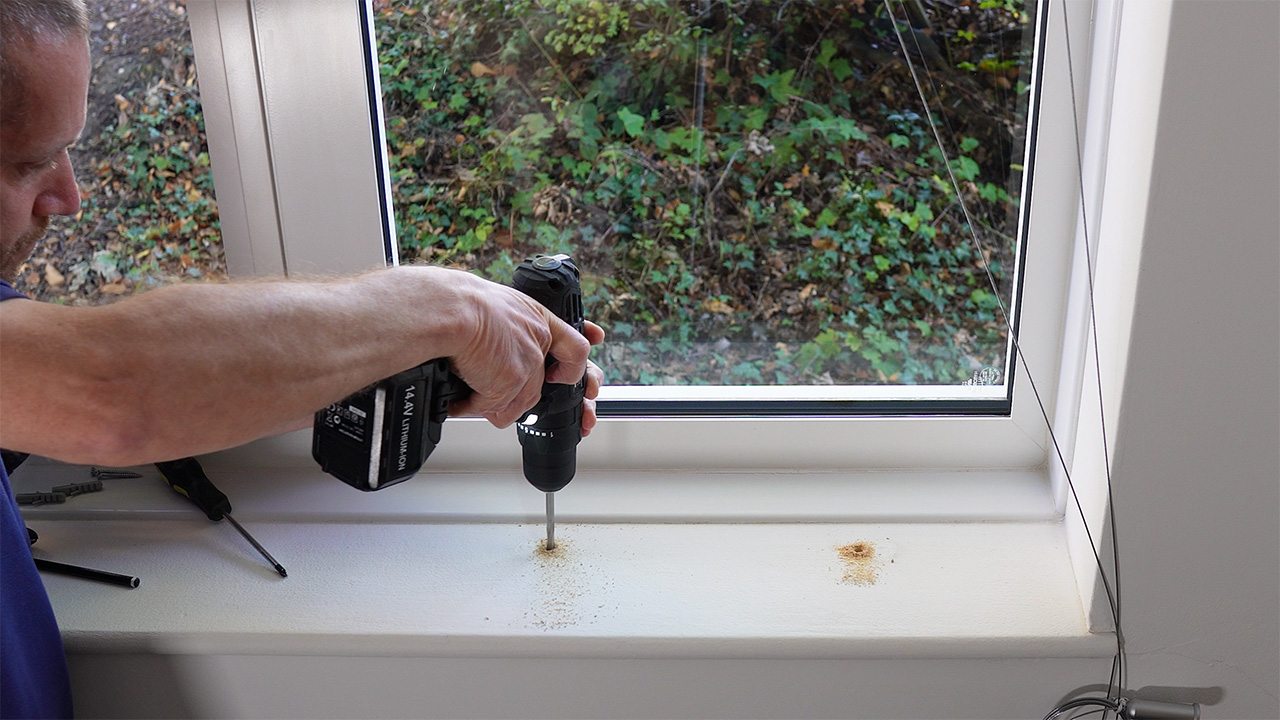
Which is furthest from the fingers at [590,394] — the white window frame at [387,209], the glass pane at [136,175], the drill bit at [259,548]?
the glass pane at [136,175]

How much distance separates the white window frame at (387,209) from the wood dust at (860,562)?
0.14 m

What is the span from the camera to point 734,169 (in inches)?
40.8

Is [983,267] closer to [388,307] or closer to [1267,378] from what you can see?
[1267,378]

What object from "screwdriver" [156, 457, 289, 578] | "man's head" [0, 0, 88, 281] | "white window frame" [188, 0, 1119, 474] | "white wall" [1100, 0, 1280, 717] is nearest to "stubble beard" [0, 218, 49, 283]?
"man's head" [0, 0, 88, 281]

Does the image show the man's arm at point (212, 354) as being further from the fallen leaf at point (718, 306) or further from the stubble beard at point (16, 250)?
the fallen leaf at point (718, 306)

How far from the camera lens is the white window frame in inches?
37.9

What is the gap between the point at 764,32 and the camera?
973 millimetres

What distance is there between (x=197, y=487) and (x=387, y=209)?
0.41 m

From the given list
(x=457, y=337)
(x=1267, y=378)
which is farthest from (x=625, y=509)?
(x=1267, y=378)

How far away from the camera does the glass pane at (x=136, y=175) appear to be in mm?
1002

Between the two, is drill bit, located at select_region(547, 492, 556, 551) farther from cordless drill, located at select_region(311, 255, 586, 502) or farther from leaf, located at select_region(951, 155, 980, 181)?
leaf, located at select_region(951, 155, 980, 181)

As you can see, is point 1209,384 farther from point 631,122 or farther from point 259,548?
point 259,548

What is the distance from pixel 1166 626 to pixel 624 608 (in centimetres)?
53

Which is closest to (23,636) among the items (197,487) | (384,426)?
(197,487)
